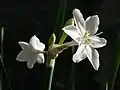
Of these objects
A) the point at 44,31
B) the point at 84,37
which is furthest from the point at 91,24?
the point at 44,31

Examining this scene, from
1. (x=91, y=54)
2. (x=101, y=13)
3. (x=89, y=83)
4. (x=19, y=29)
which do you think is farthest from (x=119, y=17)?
(x=91, y=54)

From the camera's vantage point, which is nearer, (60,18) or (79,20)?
(79,20)

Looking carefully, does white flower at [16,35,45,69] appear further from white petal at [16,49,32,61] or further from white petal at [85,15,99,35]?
white petal at [85,15,99,35]

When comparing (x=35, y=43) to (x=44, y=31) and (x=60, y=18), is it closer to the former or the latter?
(x=60, y=18)

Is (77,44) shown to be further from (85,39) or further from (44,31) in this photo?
(44,31)

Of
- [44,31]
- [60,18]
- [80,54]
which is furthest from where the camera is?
[44,31]

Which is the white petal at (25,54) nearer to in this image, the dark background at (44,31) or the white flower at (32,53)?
the white flower at (32,53)

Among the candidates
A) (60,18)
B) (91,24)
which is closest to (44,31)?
(60,18)

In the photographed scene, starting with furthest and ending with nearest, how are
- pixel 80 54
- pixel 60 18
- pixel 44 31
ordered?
pixel 44 31, pixel 60 18, pixel 80 54

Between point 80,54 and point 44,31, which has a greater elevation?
point 44,31
